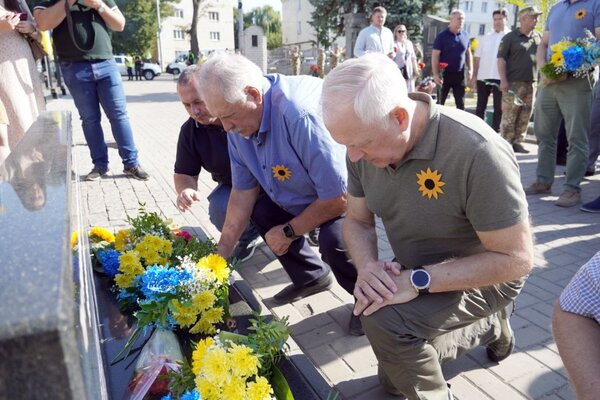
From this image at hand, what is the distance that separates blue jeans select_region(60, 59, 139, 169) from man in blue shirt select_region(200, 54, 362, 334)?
9.17ft

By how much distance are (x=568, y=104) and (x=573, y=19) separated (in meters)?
0.83

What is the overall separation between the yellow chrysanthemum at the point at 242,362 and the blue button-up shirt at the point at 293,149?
1.11 m

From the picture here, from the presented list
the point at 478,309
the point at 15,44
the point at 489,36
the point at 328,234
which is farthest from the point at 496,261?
the point at 489,36

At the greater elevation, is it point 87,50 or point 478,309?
point 87,50

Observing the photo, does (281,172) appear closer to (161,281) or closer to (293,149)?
(293,149)

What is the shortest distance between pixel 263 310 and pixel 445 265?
3.37 ft

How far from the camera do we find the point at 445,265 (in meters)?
1.71

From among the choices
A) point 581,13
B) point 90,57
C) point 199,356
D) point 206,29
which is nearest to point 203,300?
point 199,356

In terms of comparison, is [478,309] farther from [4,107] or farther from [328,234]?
[4,107]

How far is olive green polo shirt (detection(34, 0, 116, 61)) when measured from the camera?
4.72 m

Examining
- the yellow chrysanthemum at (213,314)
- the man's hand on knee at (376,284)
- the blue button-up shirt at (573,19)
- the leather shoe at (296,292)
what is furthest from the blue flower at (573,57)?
the yellow chrysanthemum at (213,314)

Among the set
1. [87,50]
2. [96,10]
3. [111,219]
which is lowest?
[111,219]

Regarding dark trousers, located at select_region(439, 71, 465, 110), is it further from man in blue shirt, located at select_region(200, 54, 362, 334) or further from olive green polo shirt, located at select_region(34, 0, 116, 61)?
man in blue shirt, located at select_region(200, 54, 362, 334)

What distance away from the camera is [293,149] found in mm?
2463
